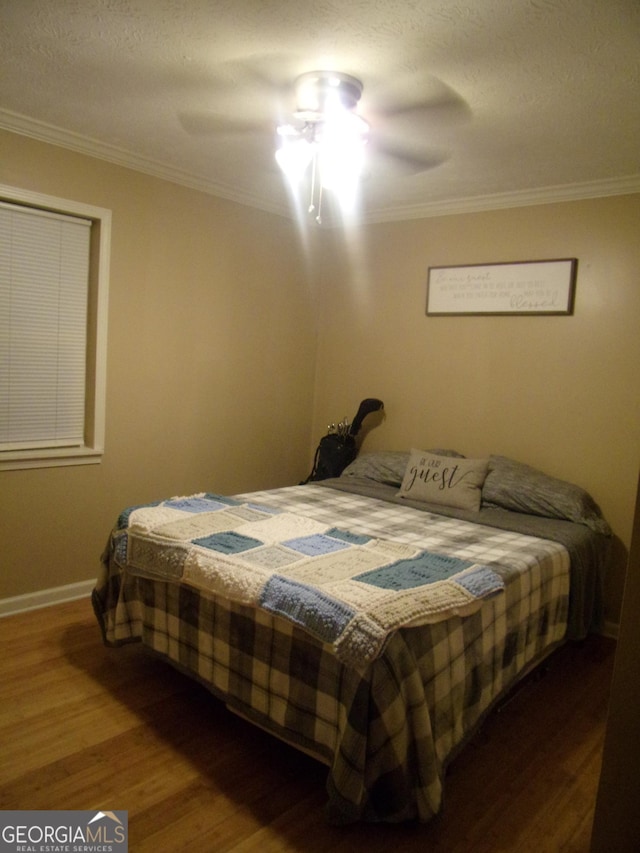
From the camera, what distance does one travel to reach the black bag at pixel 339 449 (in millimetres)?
4082

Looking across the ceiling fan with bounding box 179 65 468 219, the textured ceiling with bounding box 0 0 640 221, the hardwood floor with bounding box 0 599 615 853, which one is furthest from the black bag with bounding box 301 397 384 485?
the hardwood floor with bounding box 0 599 615 853

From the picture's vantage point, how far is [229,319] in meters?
3.86

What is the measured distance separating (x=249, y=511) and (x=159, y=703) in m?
0.87

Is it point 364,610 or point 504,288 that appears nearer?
point 364,610

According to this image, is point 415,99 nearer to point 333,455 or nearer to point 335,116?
point 335,116

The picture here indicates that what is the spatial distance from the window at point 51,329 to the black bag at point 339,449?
151 cm

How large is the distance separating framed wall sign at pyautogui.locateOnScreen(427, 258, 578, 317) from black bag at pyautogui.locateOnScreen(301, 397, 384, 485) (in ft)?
2.49

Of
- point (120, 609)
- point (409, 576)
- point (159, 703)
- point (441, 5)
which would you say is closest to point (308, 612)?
point (409, 576)

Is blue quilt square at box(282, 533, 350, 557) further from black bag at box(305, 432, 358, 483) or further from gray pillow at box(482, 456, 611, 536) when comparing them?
black bag at box(305, 432, 358, 483)

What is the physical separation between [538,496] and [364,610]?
177 cm

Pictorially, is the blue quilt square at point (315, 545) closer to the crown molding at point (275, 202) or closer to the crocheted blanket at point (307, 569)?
the crocheted blanket at point (307, 569)

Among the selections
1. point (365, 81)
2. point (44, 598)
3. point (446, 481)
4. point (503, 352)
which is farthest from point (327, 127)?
point (44, 598)

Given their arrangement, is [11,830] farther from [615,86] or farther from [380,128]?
[615,86]

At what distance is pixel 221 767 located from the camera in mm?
2002
